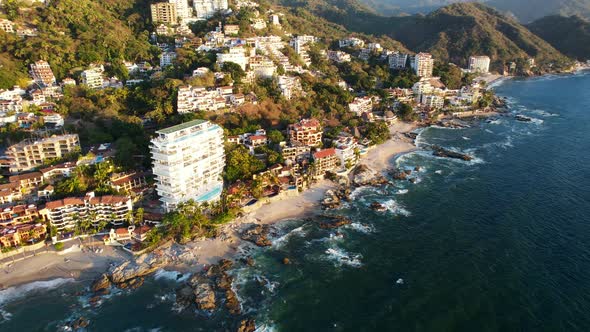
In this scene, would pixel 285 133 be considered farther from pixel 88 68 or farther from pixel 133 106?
pixel 88 68

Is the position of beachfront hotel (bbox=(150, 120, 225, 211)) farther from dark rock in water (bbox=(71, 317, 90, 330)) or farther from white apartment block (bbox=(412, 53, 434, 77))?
white apartment block (bbox=(412, 53, 434, 77))

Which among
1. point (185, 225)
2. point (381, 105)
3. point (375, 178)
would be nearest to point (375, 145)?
point (375, 178)

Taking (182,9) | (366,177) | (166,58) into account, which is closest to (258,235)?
(366,177)

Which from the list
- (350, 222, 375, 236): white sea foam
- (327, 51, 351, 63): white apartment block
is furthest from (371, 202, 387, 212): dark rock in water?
(327, 51, 351, 63): white apartment block

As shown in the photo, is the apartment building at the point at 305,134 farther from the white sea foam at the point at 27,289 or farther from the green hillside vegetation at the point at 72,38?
the green hillside vegetation at the point at 72,38

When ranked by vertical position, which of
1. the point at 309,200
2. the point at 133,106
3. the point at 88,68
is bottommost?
the point at 309,200

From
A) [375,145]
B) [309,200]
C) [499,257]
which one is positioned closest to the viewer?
[499,257]

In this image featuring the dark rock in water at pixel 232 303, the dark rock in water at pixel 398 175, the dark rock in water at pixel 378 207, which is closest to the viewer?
the dark rock in water at pixel 232 303

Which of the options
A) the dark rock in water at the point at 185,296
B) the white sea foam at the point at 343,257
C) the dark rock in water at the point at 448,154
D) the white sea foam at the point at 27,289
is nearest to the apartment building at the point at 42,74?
the white sea foam at the point at 27,289
